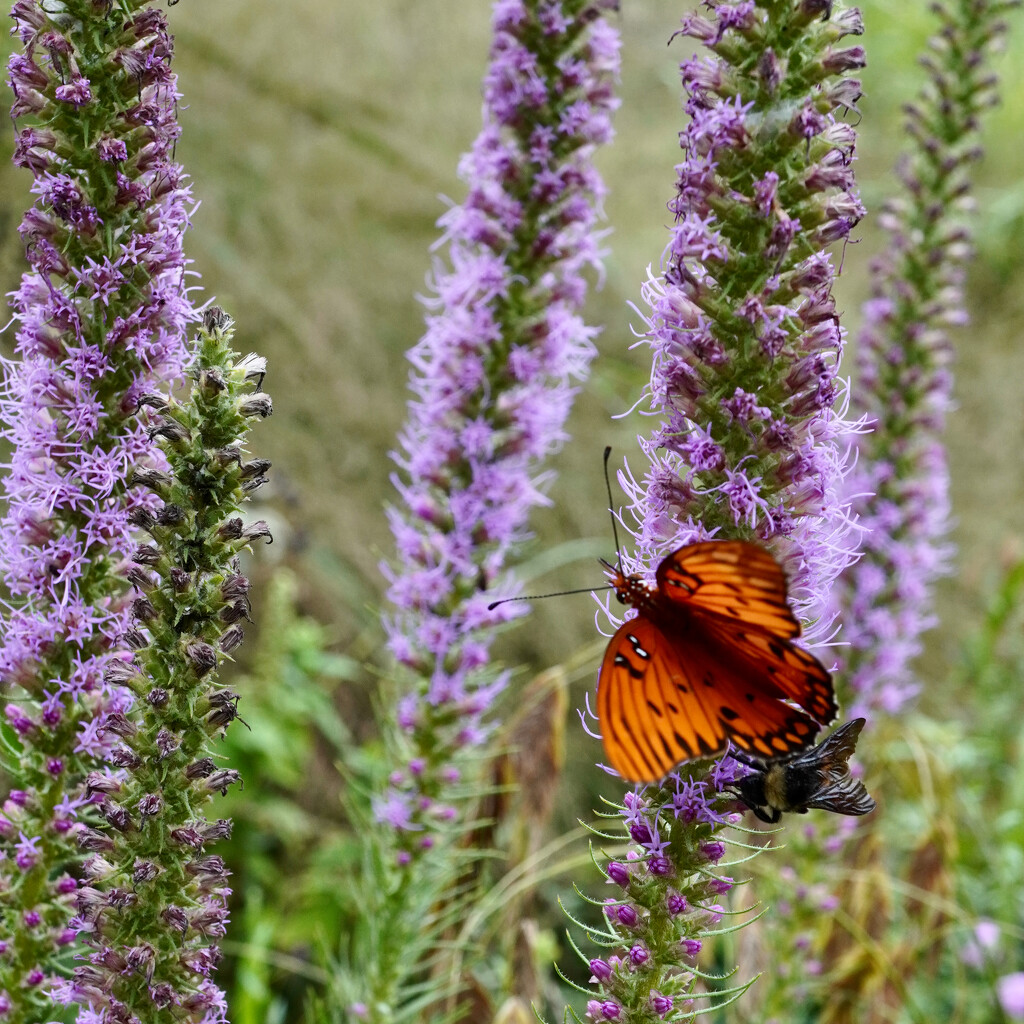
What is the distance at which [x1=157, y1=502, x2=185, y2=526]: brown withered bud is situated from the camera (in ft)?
5.53

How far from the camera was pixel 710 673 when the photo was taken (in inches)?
71.1

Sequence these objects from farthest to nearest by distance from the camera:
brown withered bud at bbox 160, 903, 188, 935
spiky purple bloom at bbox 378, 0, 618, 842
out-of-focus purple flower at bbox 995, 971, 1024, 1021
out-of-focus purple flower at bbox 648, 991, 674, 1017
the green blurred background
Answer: the green blurred background, out-of-focus purple flower at bbox 995, 971, 1024, 1021, spiky purple bloom at bbox 378, 0, 618, 842, out-of-focus purple flower at bbox 648, 991, 674, 1017, brown withered bud at bbox 160, 903, 188, 935

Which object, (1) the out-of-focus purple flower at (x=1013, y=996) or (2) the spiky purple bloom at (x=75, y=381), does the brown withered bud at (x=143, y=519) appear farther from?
(1) the out-of-focus purple flower at (x=1013, y=996)

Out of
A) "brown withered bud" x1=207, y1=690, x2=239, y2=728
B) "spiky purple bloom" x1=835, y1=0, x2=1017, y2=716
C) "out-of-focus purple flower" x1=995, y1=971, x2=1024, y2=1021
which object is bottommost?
"out-of-focus purple flower" x1=995, y1=971, x2=1024, y2=1021

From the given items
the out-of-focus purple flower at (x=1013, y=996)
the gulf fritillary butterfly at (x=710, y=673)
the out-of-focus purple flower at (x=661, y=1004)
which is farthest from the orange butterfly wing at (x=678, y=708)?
the out-of-focus purple flower at (x=1013, y=996)

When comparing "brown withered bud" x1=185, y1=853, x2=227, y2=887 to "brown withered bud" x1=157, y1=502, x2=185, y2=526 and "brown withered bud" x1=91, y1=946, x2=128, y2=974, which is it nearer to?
"brown withered bud" x1=91, y1=946, x2=128, y2=974

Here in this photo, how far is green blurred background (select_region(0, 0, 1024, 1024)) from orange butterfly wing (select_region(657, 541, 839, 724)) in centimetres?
189

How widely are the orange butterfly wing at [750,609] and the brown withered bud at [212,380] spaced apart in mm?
771

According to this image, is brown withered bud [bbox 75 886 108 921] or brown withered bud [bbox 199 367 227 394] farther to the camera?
brown withered bud [bbox 75 886 108 921]

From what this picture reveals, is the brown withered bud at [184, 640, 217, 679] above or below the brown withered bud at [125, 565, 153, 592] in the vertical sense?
below

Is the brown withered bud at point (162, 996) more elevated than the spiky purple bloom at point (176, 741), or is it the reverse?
the spiky purple bloom at point (176, 741)

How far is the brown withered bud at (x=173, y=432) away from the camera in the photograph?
5.41 feet

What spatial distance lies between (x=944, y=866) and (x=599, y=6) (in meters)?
3.44

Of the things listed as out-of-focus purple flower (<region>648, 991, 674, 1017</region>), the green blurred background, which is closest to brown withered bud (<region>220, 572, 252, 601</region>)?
out-of-focus purple flower (<region>648, 991, 674, 1017</region>)
